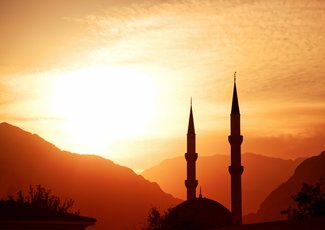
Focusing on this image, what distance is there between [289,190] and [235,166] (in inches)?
5871

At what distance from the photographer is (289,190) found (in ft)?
631

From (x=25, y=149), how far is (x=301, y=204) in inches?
6133

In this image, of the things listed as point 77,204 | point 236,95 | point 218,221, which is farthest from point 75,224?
point 77,204

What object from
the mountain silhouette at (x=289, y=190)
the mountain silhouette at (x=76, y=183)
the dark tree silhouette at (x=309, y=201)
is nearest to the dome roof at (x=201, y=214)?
the dark tree silhouette at (x=309, y=201)

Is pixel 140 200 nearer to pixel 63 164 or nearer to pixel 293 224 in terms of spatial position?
pixel 63 164

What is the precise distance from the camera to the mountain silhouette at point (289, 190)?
18088 centimetres

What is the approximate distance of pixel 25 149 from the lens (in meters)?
197

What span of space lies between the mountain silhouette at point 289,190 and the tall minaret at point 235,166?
13215cm

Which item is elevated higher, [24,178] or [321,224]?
[24,178]

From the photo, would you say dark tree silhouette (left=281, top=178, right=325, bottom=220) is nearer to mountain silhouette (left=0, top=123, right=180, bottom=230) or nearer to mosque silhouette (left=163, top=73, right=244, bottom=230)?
mosque silhouette (left=163, top=73, right=244, bottom=230)

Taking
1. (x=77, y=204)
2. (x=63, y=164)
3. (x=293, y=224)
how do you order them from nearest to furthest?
(x=293, y=224) → (x=77, y=204) → (x=63, y=164)

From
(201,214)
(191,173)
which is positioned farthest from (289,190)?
(201,214)

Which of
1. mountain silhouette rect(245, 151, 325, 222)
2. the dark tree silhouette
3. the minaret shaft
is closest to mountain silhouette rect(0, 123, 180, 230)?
mountain silhouette rect(245, 151, 325, 222)

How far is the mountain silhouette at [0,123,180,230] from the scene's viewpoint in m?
174
